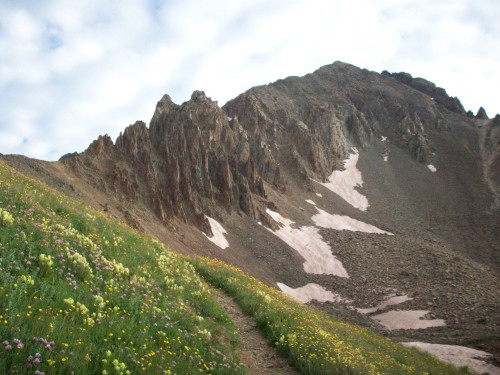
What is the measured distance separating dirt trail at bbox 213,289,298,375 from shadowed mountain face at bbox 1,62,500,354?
2066cm

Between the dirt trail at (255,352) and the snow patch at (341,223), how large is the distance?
62.7 meters

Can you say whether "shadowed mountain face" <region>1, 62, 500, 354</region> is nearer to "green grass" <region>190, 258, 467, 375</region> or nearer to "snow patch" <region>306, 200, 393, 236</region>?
"snow patch" <region>306, 200, 393, 236</region>

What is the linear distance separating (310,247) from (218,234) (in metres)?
16.5

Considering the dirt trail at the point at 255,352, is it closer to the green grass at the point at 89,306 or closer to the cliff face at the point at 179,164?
the green grass at the point at 89,306

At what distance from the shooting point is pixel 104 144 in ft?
180

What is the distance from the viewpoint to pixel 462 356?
24.1 m

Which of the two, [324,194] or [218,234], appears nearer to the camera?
[218,234]

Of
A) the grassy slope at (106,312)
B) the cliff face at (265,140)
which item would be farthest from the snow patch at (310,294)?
the grassy slope at (106,312)

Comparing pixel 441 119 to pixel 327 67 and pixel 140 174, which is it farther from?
pixel 140 174

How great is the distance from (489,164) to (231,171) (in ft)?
313

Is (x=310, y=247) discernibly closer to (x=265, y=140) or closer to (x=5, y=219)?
(x=265, y=140)

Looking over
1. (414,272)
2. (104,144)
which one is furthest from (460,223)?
(104,144)

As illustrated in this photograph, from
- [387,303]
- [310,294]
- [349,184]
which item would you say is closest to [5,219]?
[387,303]

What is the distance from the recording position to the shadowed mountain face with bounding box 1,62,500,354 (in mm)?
47062
